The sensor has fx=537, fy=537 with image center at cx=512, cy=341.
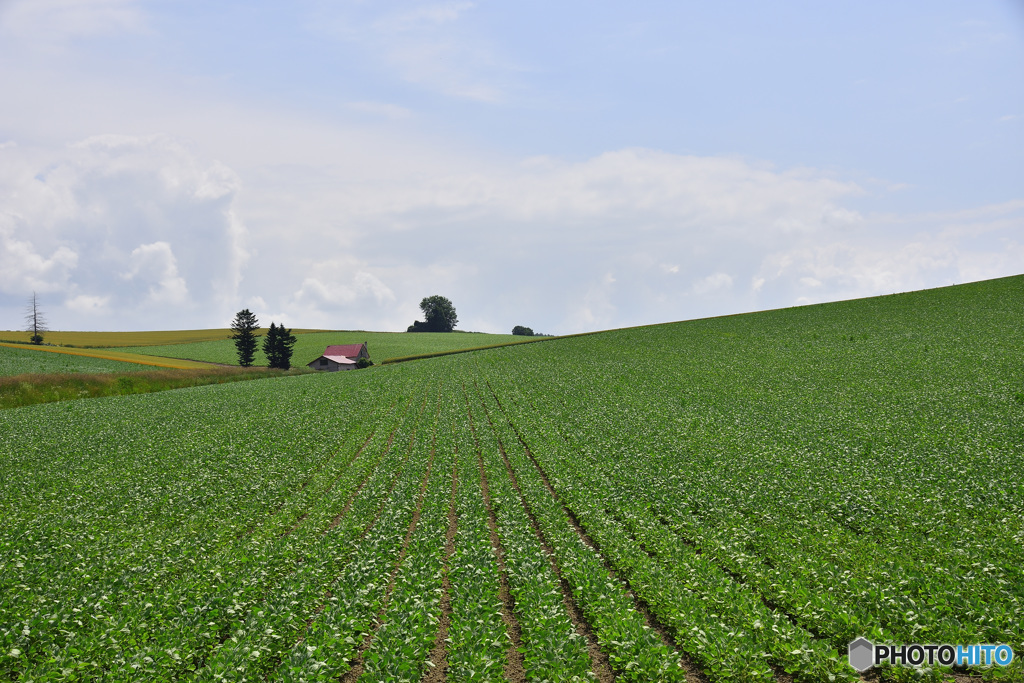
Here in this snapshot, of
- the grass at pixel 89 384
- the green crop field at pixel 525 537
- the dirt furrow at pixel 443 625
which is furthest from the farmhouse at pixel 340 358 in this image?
the dirt furrow at pixel 443 625

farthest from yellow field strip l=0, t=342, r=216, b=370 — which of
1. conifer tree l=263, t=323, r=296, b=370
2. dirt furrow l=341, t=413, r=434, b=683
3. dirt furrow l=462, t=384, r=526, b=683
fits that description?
dirt furrow l=462, t=384, r=526, b=683

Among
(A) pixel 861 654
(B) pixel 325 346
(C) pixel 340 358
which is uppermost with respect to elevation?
(B) pixel 325 346

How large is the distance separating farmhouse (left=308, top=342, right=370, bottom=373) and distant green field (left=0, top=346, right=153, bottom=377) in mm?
33922

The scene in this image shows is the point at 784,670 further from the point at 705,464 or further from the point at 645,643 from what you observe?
the point at 705,464

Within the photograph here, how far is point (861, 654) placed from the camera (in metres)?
9.29

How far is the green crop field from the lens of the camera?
9430 millimetres

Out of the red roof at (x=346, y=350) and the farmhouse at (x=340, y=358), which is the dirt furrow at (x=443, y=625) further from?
the red roof at (x=346, y=350)

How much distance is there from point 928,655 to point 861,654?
110 cm

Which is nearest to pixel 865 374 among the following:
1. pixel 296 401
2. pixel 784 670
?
pixel 784 670

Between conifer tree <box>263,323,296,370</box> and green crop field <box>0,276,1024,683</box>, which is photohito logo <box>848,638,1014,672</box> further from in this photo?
conifer tree <box>263,323,296,370</box>

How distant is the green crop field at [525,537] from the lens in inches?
371

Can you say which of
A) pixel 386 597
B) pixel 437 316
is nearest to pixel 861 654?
pixel 386 597

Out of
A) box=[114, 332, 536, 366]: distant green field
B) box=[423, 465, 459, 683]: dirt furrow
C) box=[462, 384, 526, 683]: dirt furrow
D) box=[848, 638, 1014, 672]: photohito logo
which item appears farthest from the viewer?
box=[114, 332, 536, 366]: distant green field

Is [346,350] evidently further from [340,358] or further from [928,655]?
[928,655]
